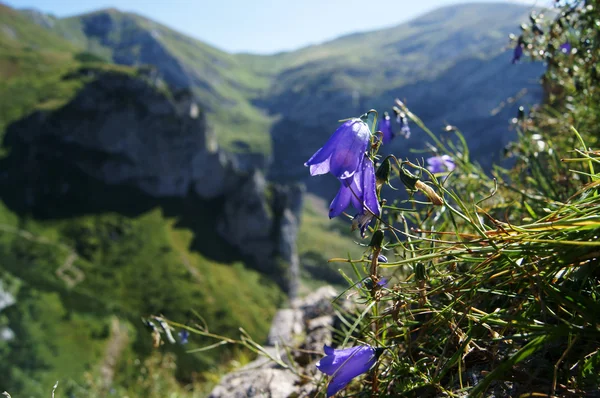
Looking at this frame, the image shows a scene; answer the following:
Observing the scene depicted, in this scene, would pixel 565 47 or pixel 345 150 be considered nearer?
pixel 345 150

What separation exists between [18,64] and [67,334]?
104m

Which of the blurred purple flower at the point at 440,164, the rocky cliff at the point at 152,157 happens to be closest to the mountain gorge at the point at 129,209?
the rocky cliff at the point at 152,157

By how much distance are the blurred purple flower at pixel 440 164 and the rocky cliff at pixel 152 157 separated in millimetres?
112751

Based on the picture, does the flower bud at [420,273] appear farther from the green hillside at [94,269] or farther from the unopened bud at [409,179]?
the green hillside at [94,269]

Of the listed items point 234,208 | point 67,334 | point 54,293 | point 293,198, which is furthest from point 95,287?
point 293,198

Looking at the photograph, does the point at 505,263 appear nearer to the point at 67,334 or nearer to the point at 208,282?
the point at 67,334

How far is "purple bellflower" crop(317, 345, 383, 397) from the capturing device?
163 cm

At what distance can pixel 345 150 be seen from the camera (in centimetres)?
152

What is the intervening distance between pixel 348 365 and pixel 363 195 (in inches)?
27.5

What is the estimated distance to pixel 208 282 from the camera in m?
102

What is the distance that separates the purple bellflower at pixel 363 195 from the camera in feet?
4.92

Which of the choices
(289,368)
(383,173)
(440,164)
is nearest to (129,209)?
(440,164)

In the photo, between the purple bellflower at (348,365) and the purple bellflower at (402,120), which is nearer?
the purple bellflower at (348,365)

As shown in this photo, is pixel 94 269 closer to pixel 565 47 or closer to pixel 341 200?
pixel 565 47
